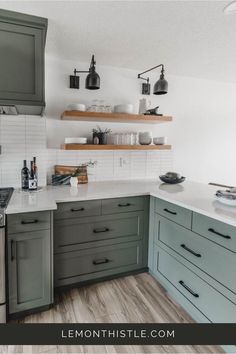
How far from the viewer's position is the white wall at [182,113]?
2.55m

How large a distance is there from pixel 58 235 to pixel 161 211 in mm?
928

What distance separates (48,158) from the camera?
8.20 feet

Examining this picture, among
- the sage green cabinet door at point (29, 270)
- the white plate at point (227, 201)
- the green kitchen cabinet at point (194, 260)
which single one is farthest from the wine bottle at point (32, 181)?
the white plate at point (227, 201)

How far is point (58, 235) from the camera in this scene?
1.93 metres

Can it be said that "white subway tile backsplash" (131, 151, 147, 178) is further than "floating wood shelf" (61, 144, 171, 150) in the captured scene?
Yes

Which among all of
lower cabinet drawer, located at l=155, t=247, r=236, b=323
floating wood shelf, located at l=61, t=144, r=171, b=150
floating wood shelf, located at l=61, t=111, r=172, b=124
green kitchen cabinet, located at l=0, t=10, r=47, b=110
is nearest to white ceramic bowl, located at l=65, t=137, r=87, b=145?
floating wood shelf, located at l=61, t=144, r=171, b=150

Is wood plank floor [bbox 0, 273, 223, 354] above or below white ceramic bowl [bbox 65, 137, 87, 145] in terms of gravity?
below

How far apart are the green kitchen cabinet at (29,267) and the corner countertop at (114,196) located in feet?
0.32

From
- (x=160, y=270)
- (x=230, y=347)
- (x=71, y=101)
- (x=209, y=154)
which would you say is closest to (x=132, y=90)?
(x=71, y=101)

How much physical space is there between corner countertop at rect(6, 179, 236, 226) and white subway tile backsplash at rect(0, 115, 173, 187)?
0.24m

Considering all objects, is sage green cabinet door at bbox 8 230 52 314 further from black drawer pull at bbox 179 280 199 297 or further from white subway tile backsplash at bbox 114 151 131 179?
white subway tile backsplash at bbox 114 151 131 179

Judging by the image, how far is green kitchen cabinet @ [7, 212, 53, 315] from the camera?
64.0 inches

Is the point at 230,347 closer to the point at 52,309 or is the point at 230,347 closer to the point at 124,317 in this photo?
the point at 124,317

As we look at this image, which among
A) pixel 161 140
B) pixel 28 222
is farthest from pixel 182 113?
pixel 28 222
